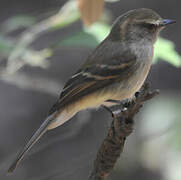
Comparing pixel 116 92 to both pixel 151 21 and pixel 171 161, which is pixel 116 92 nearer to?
pixel 151 21

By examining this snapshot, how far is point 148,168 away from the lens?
793 centimetres

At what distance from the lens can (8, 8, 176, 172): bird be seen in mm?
4230

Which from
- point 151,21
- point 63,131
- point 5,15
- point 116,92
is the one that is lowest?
point 63,131

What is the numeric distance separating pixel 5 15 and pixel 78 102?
6.18 m

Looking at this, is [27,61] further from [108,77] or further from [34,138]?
[34,138]

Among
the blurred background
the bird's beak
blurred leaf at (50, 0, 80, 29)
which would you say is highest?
blurred leaf at (50, 0, 80, 29)

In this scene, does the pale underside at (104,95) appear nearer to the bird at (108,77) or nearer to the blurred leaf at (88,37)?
the bird at (108,77)

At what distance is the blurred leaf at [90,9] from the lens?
365 centimetres

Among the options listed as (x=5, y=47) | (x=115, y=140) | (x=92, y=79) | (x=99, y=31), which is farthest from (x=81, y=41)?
(x=115, y=140)

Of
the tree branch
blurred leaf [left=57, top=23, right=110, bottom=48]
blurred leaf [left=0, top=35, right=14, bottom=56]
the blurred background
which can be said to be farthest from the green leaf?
the blurred background

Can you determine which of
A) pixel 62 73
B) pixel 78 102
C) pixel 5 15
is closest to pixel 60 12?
pixel 78 102

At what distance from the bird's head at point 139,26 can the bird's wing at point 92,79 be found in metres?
0.41

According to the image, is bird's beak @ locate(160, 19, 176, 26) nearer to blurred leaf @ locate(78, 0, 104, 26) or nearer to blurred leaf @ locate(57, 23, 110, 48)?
blurred leaf @ locate(57, 23, 110, 48)

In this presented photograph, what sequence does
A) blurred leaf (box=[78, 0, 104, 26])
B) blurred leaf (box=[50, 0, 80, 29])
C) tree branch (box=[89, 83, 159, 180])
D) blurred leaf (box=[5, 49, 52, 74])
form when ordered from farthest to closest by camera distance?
1. blurred leaf (box=[5, 49, 52, 74])
2. blurred leaf (box=[50, 0, 80, 29])
3. blurred leaf (box=[78, 0, 104, 26])
4. tree branch (box=[89, 83, 159, 180])
